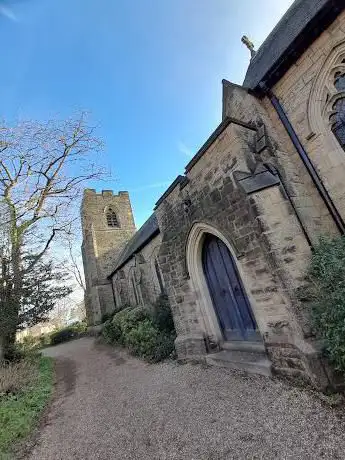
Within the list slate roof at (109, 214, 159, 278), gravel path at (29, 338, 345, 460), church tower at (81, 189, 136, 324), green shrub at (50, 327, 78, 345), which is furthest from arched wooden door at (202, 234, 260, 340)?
green shrub at (50, 327, 78, 345)

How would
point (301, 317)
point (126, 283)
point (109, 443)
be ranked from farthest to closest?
1. point (126, 283)
2. point (301, 317)
3. point (109, 443)

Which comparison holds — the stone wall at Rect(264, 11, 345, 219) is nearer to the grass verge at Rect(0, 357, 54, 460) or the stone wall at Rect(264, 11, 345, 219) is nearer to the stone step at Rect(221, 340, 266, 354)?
the stone step at Rect(221, 340, 266, 354)

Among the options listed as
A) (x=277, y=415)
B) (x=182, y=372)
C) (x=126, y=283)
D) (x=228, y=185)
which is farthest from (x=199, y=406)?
(x=126, y=283)

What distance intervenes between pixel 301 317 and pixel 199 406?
219 cm

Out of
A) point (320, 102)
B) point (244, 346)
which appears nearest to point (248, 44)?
point (320, 102)

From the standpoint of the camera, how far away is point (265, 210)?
4.35 metres

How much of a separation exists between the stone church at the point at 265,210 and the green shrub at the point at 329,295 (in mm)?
203

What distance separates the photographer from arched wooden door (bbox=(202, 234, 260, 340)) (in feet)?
17.9

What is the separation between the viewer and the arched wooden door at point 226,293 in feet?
17.9

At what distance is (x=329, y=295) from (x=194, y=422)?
267 cm

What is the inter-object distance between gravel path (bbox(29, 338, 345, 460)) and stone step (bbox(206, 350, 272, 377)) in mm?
165

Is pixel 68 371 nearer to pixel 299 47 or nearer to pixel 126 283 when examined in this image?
pixel 126 283

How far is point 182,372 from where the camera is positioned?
5.71m

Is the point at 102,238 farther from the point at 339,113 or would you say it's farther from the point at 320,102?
the point at 339,113
